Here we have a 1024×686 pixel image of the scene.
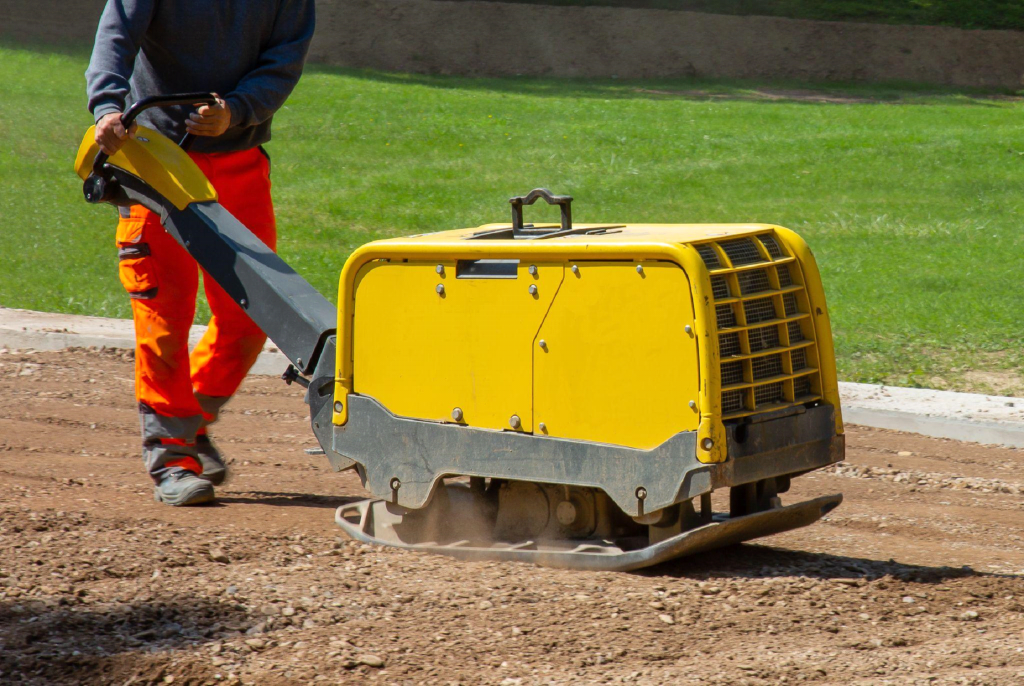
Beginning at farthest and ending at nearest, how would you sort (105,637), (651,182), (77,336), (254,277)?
(651,182), (77,336), (254,277), (105,637)

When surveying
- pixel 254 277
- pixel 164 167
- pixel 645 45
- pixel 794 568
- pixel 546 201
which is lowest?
pixel 794 568

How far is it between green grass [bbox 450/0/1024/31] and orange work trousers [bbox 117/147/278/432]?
21341 millimetres

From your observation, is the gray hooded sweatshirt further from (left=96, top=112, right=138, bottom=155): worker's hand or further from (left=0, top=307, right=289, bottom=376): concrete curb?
(left=0, top=307, right=289, bottom=376): concrete curb

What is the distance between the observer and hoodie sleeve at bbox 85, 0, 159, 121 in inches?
153

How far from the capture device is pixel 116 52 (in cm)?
395

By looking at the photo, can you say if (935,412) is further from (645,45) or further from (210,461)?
(645,45)

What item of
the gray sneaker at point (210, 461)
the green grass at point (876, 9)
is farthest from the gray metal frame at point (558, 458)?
the green grass at point (876, 9)

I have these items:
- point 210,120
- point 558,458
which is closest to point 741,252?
point 558,458

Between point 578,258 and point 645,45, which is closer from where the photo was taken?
point 578,258

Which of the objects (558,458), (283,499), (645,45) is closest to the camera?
(558,458)

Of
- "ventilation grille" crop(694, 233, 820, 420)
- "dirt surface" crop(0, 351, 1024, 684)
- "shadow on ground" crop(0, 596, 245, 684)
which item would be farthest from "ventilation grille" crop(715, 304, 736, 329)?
"shadow on ground" crop(0, 596, 245, 684)

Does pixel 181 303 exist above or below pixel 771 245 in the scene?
below

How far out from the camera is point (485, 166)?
1403 centimetres

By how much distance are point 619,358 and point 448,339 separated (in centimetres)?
50
